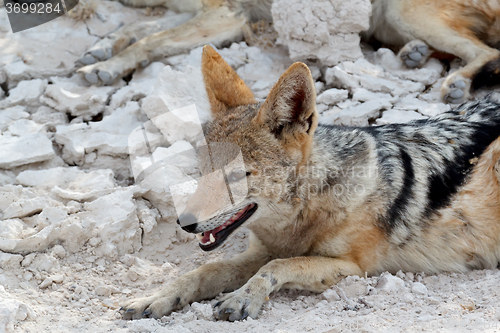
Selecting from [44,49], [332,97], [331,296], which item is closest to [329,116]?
[332,97]

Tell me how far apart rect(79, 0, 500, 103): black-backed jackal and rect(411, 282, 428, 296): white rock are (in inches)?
108

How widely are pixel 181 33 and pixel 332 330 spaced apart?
4.86 meters

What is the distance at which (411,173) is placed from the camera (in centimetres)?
362

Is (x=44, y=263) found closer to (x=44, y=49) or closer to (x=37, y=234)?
(x=37, y=234)

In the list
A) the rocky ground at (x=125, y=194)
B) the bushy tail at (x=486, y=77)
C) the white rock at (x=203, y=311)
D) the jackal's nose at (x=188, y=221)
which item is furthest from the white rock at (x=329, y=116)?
the white rock at (x=203, y=311)

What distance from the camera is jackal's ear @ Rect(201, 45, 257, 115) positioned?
11.4 ft

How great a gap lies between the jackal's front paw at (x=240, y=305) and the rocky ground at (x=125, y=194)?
0.24 ft

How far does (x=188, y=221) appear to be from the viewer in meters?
2.96

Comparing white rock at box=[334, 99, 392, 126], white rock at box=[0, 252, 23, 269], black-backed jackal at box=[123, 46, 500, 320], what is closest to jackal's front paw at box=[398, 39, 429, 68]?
white rock at box=[334, 99, 392, 126]

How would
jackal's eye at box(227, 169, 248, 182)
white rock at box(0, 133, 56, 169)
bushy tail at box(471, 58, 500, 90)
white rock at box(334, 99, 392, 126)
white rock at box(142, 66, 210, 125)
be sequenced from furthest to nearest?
1. bushy tail at box(471, 58, 500, 90)
2. white rock at box(334, 99, 392, 126)
3. white rock at box(142, 66, 210, 125)
4. white rock at box(0, 133, 56, 169)
5. jackal's eye at box(227, 169, 248, 182)

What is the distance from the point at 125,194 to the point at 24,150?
3.85ft

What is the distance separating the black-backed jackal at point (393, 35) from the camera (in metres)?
5.59

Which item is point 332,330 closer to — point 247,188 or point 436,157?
point 247,188

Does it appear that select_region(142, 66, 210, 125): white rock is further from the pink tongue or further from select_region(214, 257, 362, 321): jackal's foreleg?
select_region(214, 257, 362, 321): jackal's foreleg
